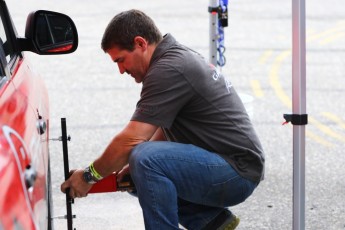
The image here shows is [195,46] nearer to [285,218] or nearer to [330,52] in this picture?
[330,52]

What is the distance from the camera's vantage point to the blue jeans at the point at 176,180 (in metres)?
3.82

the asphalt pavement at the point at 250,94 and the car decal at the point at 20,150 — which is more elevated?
the car decal at the point at 20,150

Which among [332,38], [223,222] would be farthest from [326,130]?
[332,38]

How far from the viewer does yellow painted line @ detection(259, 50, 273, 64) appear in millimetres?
10847

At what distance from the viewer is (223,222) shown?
425 cm

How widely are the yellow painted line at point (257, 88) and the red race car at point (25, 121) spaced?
5.07m

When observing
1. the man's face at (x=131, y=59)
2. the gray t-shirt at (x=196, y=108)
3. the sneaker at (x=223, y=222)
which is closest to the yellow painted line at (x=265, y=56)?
the sneaker at (x=223, y=222)

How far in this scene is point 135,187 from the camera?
407 cm

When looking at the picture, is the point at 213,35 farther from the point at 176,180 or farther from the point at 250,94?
the point at 176,180

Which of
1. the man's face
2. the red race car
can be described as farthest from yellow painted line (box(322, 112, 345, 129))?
the red race car

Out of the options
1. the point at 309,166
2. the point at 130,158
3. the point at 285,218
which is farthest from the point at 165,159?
the point at 309,166

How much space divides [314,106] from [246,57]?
2657 millimetres

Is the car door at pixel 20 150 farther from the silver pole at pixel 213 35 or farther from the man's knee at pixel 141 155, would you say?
the silver pole at pixel 213 35

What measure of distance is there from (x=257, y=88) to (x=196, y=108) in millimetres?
5428
